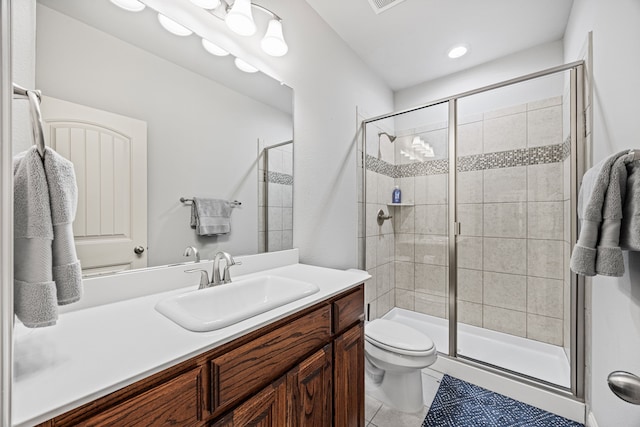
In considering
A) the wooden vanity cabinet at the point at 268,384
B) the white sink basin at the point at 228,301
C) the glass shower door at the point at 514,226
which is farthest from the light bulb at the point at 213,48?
the glass shower door at the point at 514,226

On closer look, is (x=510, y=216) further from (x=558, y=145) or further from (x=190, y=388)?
(x=190, y=388)

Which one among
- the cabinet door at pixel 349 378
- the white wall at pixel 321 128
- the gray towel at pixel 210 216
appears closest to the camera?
the cabinet door at pixel 349 378

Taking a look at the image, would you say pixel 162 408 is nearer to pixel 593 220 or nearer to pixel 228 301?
pixel 228 301

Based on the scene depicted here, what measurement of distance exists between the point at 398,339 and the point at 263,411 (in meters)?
1.08

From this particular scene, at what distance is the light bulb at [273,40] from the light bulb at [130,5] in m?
0.57

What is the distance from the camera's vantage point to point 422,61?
91.6 inches

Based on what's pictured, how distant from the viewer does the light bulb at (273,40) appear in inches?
54.9

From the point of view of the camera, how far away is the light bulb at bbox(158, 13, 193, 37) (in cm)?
107

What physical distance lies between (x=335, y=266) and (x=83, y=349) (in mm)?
1502

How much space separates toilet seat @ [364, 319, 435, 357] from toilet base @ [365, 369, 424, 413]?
14 cm

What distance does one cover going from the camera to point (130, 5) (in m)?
0.98

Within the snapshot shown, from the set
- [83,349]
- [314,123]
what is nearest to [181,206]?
[83,349]

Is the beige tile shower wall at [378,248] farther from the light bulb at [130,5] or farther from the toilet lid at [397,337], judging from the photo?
the light bulb at [130,5]

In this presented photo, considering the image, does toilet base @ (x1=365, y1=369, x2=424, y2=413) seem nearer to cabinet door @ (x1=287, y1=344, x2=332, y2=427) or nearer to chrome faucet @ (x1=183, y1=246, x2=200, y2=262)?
cabinet door @ (x1=287, y1=344, x2=332, y2=427)
